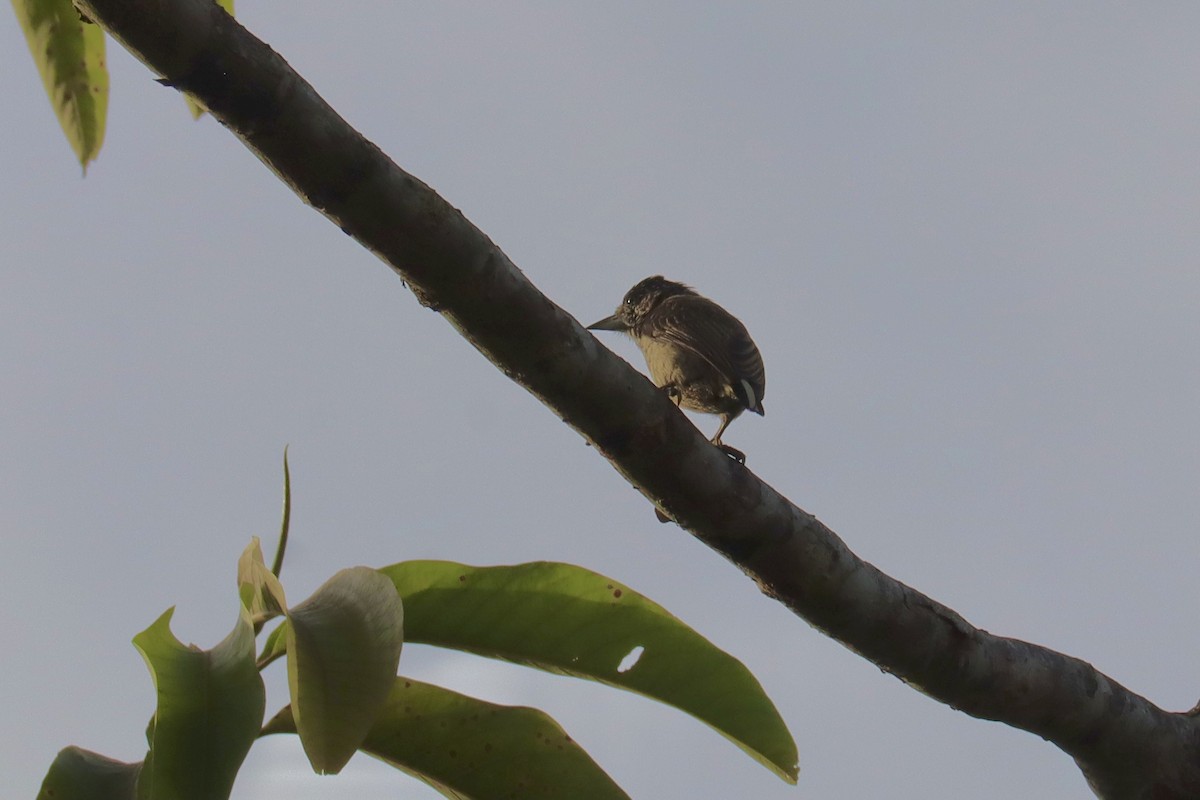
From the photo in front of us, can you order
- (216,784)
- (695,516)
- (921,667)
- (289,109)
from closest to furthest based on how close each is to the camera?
(216,784)
(289,109)
(695,516)
(921,667)

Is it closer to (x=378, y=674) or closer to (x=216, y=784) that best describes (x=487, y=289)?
(x=378, y=674)

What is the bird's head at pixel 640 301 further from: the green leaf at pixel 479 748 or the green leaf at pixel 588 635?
the green leaf at pixel 479 748

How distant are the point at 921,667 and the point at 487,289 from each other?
1.35 meters

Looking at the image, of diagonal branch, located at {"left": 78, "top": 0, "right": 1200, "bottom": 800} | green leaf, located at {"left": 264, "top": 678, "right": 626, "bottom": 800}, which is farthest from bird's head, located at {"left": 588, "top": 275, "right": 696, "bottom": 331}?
green leaf, located at {"left": 264, "top": 678, "right": 626, "bottom": 800}

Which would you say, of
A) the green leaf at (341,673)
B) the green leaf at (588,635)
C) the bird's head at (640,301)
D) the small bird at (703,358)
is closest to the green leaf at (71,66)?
the green leaf at (588,635)

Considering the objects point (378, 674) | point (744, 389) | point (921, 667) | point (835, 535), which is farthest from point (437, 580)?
point (744, 389)

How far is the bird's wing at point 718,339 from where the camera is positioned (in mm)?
5230

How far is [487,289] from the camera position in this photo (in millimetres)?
2211

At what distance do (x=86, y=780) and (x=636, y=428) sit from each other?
3.85 feet

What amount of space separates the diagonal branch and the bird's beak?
13.2 ft

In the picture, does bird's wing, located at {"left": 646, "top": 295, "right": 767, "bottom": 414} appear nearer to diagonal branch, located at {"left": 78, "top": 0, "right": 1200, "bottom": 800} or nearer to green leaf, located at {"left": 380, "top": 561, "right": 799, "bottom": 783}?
diagonal branch, located at {"left": 78, "top": 0, "right": 1200, "bottom": 800}

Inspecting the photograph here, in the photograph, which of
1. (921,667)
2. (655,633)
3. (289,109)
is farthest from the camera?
(921,667)

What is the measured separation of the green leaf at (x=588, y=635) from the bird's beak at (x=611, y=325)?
14.7 feet

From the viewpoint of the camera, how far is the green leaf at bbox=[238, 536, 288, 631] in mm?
1818
